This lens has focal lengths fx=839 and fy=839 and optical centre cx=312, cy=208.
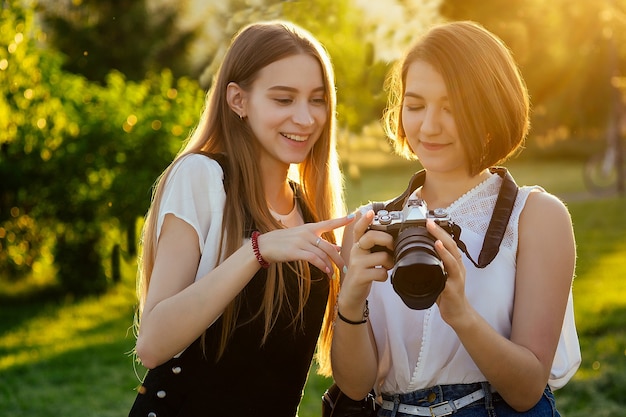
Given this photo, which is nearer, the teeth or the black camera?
the black camera

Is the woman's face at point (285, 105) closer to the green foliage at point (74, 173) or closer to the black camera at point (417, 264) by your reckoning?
the black camera at point (417, 264)

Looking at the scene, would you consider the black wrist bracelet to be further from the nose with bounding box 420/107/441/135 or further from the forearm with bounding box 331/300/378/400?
the nose with bounding box 420/107/441/135

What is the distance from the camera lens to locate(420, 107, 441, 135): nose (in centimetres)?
243

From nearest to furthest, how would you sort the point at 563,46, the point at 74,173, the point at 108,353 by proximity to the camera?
the point at 108,353 < the point at 74,173 < the point at 563,46

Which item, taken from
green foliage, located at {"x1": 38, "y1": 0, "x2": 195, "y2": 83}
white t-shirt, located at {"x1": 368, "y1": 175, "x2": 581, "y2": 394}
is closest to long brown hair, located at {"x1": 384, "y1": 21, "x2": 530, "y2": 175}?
white t-shirt, located at {"x1": 368, "y1": 175, "x2": 581, "y2": 394}

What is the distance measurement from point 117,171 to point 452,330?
8.00m

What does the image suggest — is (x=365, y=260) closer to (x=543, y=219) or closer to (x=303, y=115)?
(x=543, y=219)

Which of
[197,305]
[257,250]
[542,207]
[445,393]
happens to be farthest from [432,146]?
[197,305]

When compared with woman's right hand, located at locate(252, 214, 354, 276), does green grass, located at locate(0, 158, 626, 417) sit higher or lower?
lower

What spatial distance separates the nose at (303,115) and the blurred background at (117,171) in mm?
2626

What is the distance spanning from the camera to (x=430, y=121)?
243 cm

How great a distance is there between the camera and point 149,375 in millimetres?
2688

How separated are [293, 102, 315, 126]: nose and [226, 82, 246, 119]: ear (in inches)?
8.2

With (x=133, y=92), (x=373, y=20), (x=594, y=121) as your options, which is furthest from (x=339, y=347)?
(x=594, y=121)
